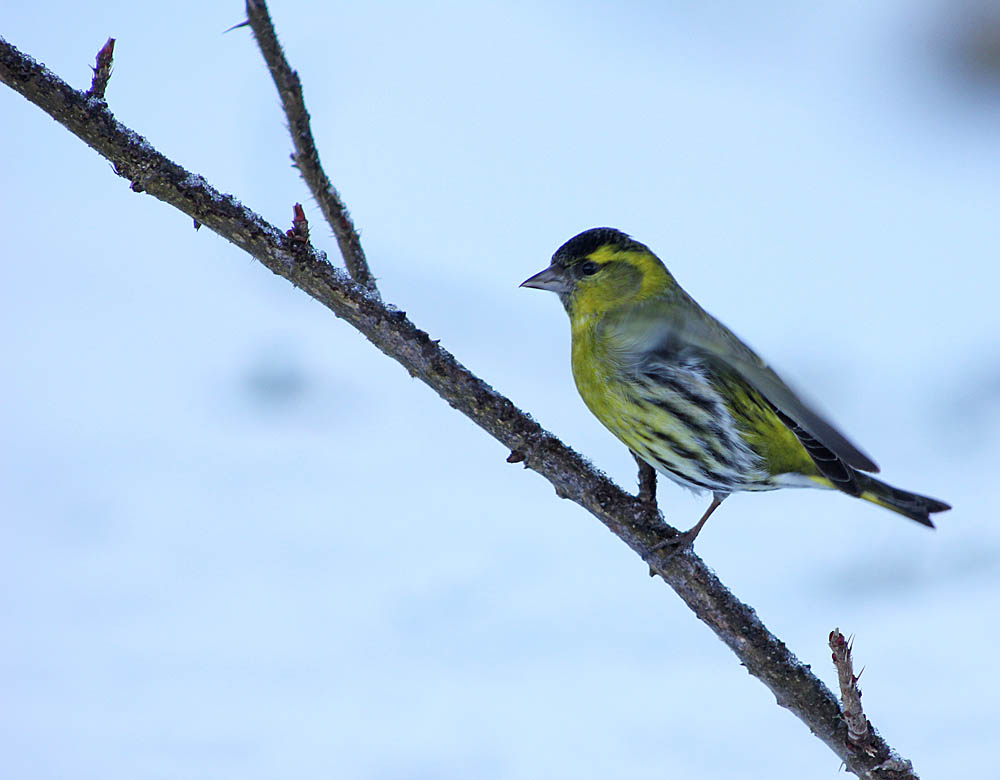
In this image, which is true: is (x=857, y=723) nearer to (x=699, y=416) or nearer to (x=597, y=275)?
(x=699, y=416)

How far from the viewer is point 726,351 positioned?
153 cm

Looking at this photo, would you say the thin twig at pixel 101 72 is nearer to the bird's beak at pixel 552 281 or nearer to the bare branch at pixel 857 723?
the bird's beak at pixel 552 281

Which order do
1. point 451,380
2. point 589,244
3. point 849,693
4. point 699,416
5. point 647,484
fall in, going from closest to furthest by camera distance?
point 849,693, point 451,380, point 647,484, point 699,416, point 589,244

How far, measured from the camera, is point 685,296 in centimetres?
192

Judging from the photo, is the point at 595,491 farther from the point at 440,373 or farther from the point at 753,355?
the point at 753,355

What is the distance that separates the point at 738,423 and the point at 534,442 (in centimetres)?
47

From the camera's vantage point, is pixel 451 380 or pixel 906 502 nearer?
pixel 451 380

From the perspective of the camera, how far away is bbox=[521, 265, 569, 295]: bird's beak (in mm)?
1857

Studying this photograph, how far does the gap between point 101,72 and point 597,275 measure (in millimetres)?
916

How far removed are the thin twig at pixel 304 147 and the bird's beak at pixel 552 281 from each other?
415mm

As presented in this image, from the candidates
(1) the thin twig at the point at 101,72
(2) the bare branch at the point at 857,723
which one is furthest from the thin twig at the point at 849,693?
(1) the thin twig at the point at 101,72

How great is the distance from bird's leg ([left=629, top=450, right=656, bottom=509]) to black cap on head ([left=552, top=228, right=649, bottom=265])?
1.38 feet

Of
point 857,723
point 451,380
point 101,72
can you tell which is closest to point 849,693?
point 857,723

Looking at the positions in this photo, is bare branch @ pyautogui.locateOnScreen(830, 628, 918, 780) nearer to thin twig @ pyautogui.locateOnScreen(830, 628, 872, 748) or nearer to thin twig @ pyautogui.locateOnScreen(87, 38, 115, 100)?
thin twig @ pyautogui.locateOnScreen(830, 628, 872, 748)
